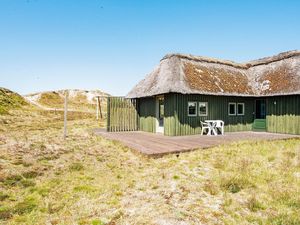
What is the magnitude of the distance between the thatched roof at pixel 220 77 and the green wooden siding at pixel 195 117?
2.07ft

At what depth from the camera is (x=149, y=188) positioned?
18.4ft

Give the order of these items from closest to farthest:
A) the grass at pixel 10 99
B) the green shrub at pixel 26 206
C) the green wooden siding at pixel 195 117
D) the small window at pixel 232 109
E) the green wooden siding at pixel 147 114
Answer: the green shrub at pixel 26 206, the green wooden siding at pixel 195 117, the small window at pixel 232 109, the green wooden siding at pixel 147 114, the grass at pixel 10 99

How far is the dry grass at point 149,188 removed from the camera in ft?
13.9

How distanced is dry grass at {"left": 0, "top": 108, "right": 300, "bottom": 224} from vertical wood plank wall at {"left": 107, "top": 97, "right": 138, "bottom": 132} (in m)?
7.84

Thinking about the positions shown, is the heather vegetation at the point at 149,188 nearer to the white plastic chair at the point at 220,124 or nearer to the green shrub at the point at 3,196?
the green shrub at the point at 3,196

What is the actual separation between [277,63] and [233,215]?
17040 mm

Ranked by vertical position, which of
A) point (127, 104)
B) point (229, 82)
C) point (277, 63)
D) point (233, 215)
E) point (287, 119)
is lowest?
point (233, 215)

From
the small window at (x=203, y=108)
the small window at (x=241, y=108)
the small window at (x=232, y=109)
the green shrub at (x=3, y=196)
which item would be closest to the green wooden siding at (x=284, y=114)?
the small window at (x=241, y=108)

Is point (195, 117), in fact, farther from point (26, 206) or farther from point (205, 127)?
point (26, 206)

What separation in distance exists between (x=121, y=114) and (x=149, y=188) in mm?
12162

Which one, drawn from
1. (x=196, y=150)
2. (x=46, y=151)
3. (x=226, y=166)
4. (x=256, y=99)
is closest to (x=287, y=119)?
(x=256, y=99)

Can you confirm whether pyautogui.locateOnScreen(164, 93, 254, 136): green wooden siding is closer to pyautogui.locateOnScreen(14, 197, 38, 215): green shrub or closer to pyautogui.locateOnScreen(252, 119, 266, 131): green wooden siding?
pyautogui.locateOnScreen(252, 119, 266, 131): green wooden siding

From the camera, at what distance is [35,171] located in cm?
673

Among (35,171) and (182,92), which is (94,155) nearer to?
(35,171)
